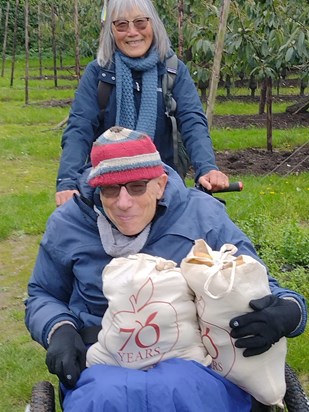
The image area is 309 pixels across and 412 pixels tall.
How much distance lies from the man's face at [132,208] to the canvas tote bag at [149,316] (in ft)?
0.71

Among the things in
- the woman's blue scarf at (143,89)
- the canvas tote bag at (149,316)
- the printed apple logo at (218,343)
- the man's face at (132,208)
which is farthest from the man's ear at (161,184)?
the woman's blue scarf at (143,89)

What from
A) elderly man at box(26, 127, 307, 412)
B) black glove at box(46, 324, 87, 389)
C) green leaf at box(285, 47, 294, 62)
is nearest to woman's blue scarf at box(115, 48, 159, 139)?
elderly man at box(26, 127, 307, 412)

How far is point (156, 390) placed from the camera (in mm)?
2082

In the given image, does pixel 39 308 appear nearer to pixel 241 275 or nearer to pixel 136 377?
pixel 136 377

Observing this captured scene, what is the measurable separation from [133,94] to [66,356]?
1665mm

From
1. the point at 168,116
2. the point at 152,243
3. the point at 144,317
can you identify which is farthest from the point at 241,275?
the point at 168,116

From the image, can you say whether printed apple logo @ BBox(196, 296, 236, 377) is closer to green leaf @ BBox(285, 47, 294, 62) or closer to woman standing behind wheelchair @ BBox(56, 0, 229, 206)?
woman standing behind wheelchair @ BBox(56, 0, 229, 206)

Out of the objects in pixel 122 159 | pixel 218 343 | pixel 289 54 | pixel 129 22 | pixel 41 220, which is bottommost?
pixel 41 220

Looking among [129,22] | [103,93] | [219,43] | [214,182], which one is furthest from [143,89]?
[219,43]

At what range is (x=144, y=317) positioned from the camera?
2168mm

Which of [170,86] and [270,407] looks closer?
[270,407]

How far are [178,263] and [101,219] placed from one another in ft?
0.94

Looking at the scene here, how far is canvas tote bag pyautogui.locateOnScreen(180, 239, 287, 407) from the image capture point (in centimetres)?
210

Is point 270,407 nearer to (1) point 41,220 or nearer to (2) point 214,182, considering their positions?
(2) point 214,182
